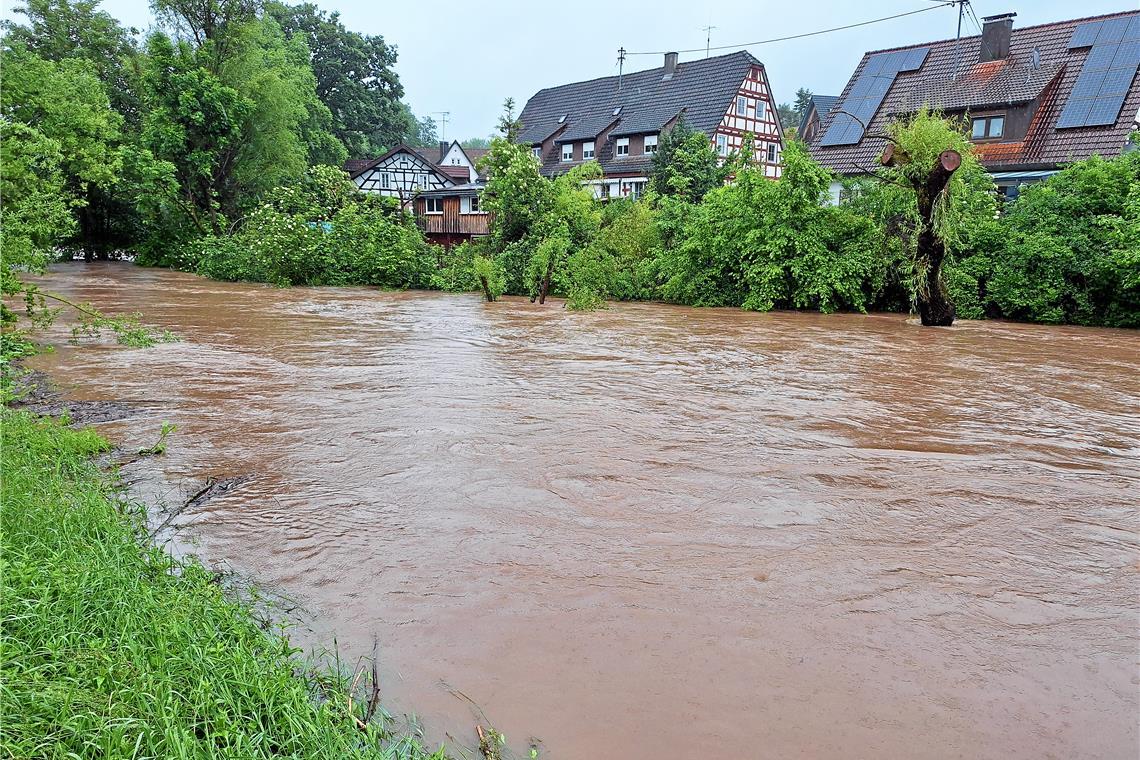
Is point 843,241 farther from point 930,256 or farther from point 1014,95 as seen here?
point 1014,95

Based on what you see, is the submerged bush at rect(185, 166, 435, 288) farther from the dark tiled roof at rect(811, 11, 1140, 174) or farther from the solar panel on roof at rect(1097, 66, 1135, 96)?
the solar panel on roof at rect(1097, 66, 1135, 96)

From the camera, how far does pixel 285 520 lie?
5582 mm

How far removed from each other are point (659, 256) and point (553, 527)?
61.0ft

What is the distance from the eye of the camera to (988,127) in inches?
1229

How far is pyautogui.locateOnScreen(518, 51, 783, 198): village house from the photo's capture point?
4556cm

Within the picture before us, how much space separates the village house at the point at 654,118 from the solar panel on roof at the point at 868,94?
9.16 m

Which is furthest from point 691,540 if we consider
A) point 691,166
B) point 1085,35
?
point 1085,35

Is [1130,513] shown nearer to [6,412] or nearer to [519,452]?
[519,452]

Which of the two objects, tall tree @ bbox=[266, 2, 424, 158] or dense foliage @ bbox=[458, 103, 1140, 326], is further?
tall tree @ bbox=[266, 2, 424, 158]

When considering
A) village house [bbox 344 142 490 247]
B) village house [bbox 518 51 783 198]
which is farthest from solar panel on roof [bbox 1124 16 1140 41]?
village house [bbox 344 142 490 247]

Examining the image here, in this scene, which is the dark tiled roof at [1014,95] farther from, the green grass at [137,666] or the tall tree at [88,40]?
the tall tree at [88,40]

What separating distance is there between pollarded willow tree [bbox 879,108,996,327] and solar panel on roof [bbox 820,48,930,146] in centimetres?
1473

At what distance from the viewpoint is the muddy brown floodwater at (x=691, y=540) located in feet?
11.8

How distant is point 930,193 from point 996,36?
1944 centimetres
